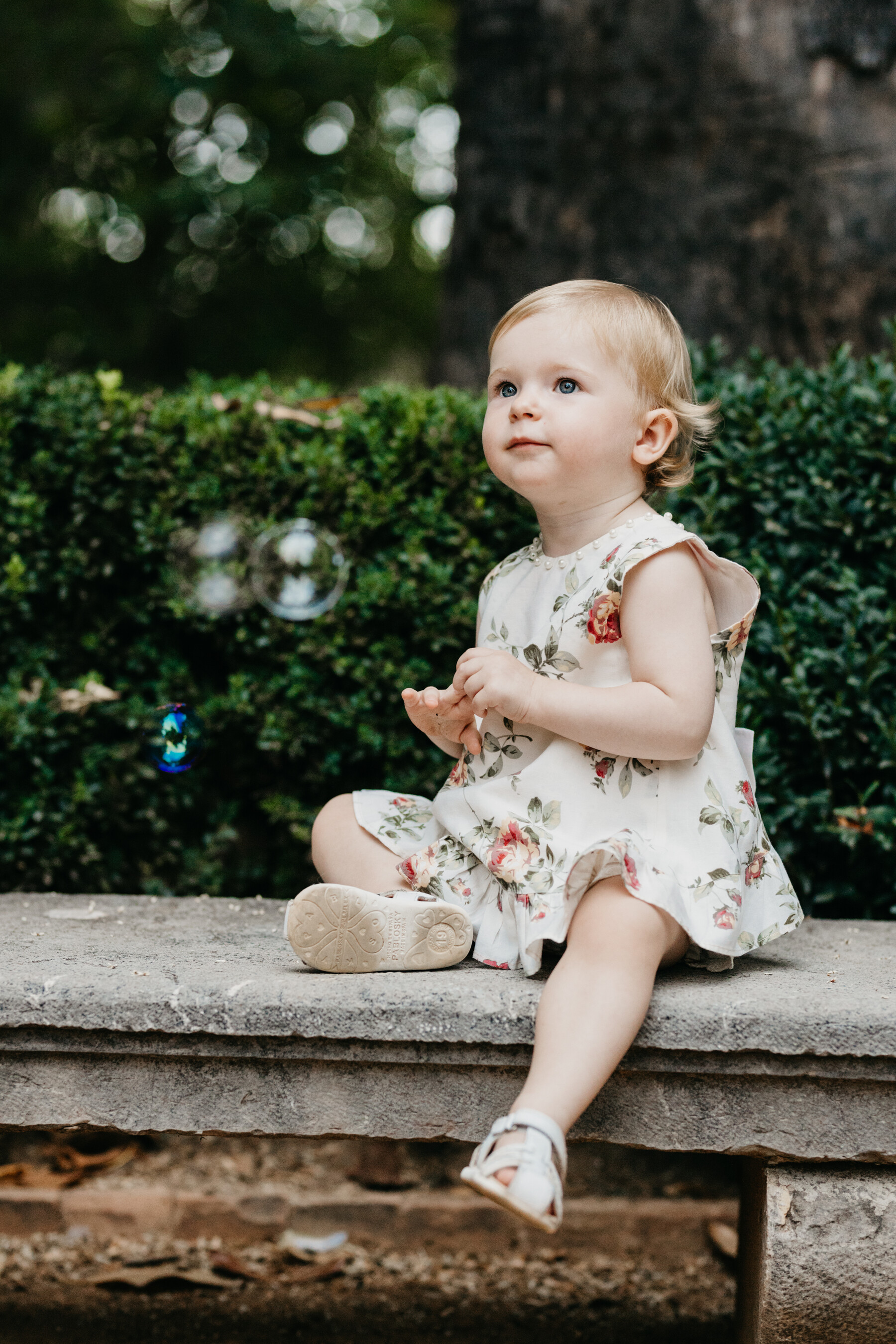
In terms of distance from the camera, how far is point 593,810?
185 centimetres

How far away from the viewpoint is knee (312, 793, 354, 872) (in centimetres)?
214

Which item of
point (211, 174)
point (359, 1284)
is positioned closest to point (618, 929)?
point (359, 1284)

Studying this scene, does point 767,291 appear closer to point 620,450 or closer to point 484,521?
point 484,521

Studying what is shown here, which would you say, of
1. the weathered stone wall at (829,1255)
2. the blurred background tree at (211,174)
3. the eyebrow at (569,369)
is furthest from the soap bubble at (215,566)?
the blurred background tree at (211,174)

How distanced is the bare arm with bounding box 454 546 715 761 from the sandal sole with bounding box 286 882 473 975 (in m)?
0.34

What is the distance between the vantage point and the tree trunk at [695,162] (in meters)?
3.62

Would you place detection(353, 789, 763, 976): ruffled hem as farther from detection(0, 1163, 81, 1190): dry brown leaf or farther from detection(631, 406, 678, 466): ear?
detection(0, 1163, 81, 1190): dry brown leaf

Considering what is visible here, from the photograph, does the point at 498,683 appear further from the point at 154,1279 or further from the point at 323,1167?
the point at 323,1167

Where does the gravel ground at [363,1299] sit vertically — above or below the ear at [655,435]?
below

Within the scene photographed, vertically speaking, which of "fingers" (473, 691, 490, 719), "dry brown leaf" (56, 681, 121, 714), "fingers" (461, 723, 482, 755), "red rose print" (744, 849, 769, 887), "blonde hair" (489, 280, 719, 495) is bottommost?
"red rose print" (744, 849, 769, 887)

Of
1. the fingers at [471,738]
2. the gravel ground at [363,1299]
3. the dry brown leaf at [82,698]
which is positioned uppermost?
the dry brown leaf at [82,698]

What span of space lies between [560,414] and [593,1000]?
0.94 m

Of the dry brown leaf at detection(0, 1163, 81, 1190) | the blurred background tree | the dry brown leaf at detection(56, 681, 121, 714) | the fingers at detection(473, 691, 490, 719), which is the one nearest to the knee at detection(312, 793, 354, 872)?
the fingers at detection(473, 691, 490, 719)

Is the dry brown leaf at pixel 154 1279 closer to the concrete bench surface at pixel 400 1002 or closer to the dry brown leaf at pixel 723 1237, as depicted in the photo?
the concrete bench surface at pixel 400 1002
